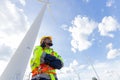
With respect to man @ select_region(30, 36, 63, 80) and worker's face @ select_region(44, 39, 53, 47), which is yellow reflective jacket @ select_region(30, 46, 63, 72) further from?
worker's face @ select_region(44, 39, 53, 47)

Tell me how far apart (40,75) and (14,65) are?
2.45 metres

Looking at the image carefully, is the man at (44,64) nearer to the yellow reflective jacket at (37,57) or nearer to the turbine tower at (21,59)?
the yellow reflective jacket at (37,57)

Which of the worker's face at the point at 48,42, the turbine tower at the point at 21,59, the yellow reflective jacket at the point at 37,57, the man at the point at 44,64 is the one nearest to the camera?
the man at the point at 44,64

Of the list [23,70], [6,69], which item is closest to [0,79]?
[6,69]

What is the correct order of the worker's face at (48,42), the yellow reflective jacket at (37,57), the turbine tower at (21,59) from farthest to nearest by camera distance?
the turbine tower at (21,59) → the worker's face at (48,42) → the yellow reflective jacket at (37,57)

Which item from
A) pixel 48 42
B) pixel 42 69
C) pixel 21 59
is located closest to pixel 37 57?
pixel 42 69

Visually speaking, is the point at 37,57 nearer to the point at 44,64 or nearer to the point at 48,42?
the point at 44,64

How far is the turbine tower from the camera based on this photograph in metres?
9.62

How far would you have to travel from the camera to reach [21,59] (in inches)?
417

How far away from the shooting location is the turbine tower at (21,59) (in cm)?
962

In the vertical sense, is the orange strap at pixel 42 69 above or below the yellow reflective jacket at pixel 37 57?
below

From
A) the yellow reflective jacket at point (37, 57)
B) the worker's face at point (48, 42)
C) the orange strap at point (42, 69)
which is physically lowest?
the orange strap at point (42, 69)

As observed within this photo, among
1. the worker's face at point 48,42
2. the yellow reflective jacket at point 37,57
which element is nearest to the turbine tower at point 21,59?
the yellow reflective jacket at point 37,57

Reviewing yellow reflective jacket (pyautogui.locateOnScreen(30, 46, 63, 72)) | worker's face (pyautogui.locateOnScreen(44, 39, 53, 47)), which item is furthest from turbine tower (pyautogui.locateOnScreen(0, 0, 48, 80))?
worker's face (pyautogui.locateOnScreen(44, 39, 53, 47))
